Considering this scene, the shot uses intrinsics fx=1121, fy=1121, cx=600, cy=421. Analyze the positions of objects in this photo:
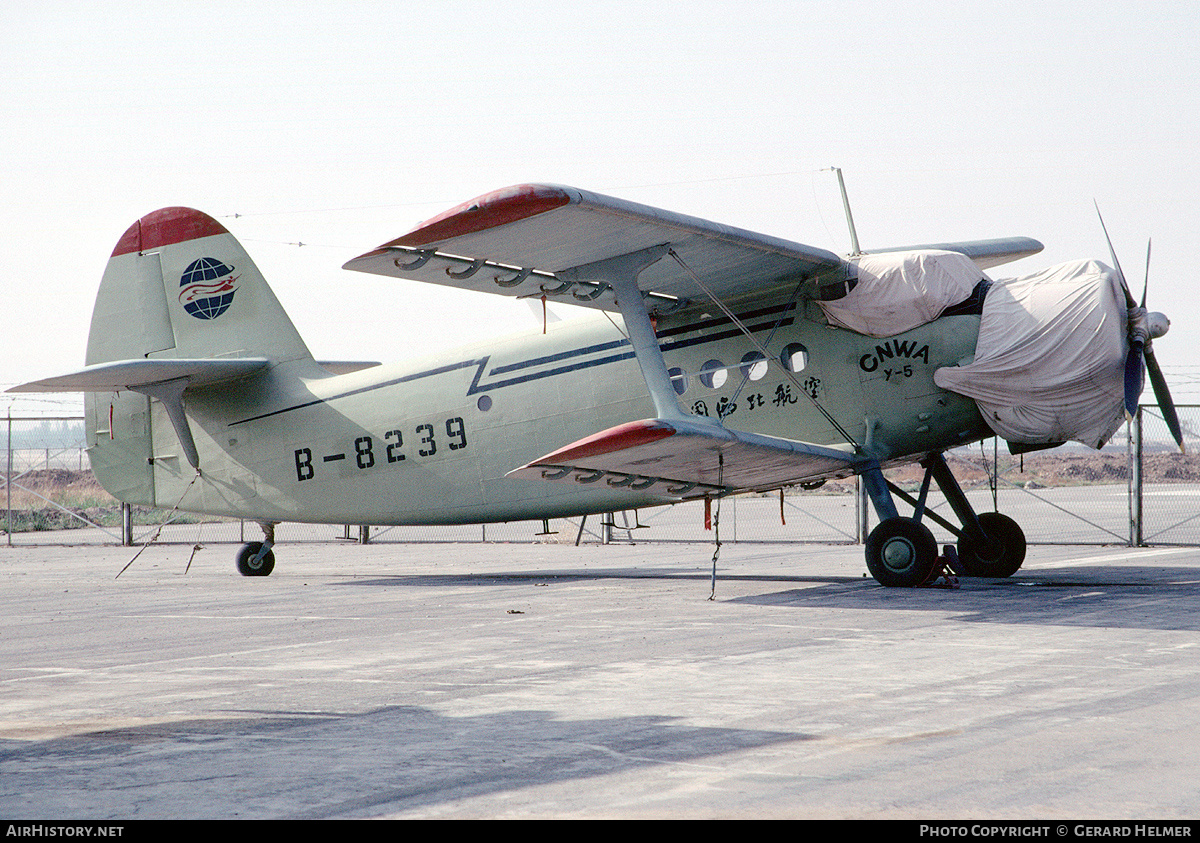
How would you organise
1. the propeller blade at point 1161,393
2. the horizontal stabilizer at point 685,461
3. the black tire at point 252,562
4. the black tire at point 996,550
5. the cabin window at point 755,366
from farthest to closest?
the black tire at point 252,562 < the black tire at point 996,550 < the cabin window at point 755,366 < the propeller blade at point 1161,393 < the horizontal stabilizer at point 685,461

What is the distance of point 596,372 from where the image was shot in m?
13.7

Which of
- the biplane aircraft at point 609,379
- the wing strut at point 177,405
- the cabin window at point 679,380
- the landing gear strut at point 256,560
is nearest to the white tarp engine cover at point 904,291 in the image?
the biplane aircraft at point 609,379

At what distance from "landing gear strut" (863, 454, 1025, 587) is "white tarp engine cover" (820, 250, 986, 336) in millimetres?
1665

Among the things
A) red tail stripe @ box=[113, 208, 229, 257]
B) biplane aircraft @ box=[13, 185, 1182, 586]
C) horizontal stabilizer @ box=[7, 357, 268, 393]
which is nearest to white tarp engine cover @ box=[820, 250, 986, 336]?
biplane aircraft @ box=[13, 185, 1182, 586]

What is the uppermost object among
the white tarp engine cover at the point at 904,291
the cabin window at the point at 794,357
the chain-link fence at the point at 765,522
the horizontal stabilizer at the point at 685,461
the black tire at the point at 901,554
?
the white tarp engine cover at the point at 904,291

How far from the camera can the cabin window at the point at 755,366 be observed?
12.9 metres

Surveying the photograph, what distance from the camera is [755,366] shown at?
42.5 ft

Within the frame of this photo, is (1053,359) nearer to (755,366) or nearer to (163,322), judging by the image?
(755,366)

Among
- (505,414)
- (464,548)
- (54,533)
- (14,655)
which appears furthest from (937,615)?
(54,533)

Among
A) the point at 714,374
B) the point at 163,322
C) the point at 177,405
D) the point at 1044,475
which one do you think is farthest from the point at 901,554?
the point at 1044,475

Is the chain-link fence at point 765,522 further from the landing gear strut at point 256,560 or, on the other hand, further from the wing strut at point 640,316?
the landing gear strut at point 256,560

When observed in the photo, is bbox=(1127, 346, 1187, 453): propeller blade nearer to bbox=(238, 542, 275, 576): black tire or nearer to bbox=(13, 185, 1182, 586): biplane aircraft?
bbox=(13, 185, 1182, 586): biplane aircraft

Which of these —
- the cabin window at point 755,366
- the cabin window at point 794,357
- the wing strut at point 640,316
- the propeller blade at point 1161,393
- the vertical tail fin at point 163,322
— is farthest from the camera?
the vertical tail fin at point 163,322

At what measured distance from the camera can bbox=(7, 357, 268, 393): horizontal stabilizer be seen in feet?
48.0
